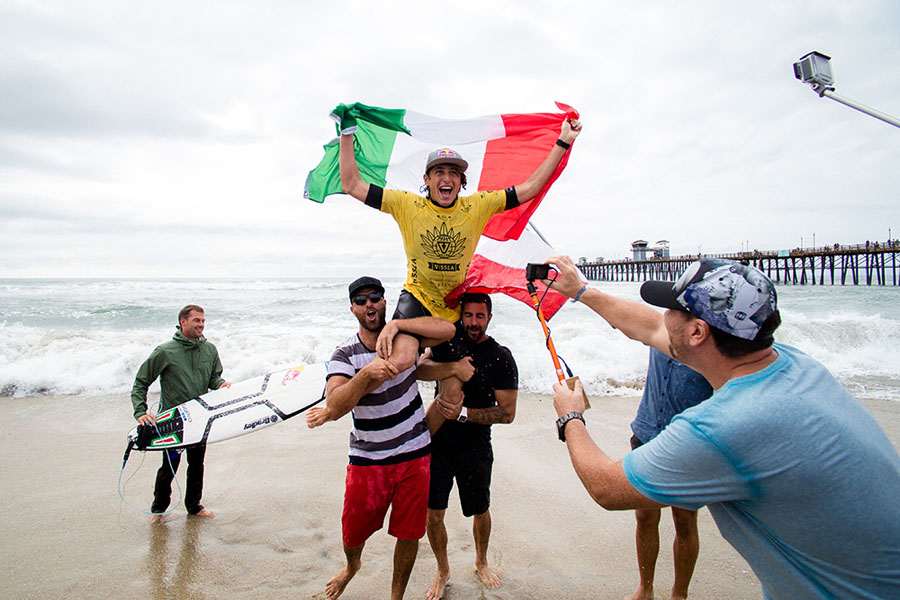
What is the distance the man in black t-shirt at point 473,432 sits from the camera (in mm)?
3508

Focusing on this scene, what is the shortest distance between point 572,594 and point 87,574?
399 cm

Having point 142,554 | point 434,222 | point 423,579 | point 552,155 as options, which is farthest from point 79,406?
point 552,155

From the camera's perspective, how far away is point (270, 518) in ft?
15.0

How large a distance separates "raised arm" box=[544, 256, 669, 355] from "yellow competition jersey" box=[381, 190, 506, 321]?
666 mm

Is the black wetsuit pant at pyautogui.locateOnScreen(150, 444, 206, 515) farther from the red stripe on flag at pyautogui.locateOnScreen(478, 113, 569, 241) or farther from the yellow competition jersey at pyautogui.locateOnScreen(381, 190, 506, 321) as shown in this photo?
the red stripe on flag at pyautogui.locateOnScreen(478, 113, 569, 241)

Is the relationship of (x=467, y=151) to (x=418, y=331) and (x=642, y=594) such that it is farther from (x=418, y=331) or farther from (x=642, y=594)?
(x=642, y=594)

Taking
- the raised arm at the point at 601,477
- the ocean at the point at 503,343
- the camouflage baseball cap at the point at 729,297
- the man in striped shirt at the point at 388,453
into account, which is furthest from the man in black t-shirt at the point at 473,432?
the ocean at the point at 503,343

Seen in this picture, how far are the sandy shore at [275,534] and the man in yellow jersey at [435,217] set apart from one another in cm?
230

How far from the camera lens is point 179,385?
4.62 metres

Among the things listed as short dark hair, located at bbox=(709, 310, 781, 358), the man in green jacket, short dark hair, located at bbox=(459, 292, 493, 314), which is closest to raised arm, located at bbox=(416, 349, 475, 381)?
short dark hair, located at bbox=(459, 292, 493, 314)

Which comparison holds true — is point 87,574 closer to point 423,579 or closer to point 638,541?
point 423,579

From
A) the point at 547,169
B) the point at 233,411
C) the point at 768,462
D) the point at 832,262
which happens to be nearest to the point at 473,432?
the point at 547,169

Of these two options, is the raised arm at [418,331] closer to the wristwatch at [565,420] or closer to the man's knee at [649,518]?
the wristwatch at [565,420]

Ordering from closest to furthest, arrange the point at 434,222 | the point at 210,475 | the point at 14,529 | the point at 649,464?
the point at 649,464, the point at 434,222, the point at 14,529, the point at 210,475
